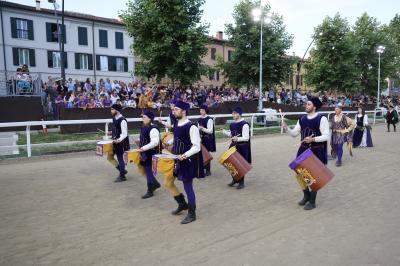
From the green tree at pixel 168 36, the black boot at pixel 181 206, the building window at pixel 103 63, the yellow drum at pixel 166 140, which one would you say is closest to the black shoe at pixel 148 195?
the yellow drum at pixel 166 140

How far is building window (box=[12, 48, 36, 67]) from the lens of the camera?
110 feet

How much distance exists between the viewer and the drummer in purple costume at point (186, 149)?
5.41 meters

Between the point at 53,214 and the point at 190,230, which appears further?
the point at 53,214

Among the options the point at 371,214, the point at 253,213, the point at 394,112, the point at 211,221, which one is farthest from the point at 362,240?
the point at 394,112

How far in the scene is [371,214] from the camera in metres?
5.73

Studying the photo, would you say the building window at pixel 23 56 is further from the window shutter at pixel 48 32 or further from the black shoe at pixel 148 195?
the black shoe at pixel 148 195

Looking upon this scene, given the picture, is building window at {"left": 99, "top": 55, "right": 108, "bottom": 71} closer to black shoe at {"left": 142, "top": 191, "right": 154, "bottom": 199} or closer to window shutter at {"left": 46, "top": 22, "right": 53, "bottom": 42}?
window shutter at {"left": 46, "top": 22, "right": 53, "bottom": 42}

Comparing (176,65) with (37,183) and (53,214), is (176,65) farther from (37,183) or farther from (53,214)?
(53,214)

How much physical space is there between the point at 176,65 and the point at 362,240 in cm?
1973

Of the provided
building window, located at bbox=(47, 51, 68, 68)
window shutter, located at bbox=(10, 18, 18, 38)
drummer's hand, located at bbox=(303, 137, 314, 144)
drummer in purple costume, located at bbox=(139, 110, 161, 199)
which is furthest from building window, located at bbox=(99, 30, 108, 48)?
drummer's hand, located at bbox=(303, 137, 314, 144)

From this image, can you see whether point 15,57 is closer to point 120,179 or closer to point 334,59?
point 120,179

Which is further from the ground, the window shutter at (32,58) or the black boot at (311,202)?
the window shutter at (32,58)

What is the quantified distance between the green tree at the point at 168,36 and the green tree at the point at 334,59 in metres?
17.4

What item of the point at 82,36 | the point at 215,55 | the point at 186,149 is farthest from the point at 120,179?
the point at 215,55
